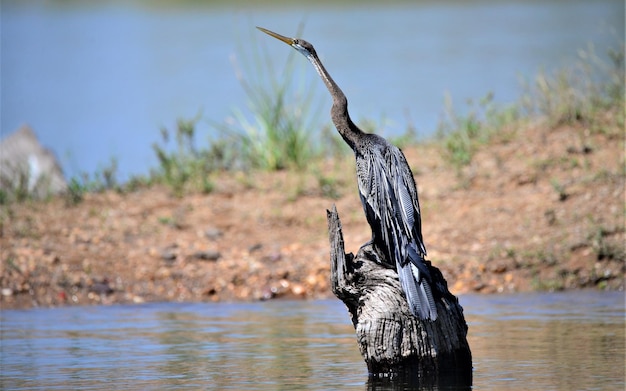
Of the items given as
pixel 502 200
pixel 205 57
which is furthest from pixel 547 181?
pixel 205 57

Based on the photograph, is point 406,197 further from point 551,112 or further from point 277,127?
point 277,127

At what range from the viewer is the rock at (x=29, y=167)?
519 inches

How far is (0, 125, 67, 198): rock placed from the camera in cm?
1317

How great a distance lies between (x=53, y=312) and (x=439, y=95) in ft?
43.9

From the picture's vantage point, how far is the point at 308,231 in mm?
11891

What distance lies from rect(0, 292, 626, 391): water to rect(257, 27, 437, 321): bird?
2.32 feet

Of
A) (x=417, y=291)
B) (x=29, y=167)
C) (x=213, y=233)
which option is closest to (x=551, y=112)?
(x=213, y=233)

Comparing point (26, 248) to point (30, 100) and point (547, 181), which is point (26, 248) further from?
point (30, 100)

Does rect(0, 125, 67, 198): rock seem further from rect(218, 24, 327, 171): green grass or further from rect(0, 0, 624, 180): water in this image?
rect(218, 24, 327, 171): green grass

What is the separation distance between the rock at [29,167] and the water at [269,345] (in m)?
3.28

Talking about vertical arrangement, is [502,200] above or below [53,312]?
above

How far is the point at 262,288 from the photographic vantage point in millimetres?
10672

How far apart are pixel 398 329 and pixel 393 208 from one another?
80cm

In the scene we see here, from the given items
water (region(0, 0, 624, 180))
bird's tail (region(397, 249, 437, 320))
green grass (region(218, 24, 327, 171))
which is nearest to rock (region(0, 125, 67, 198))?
water (region(0, 0, 624, 180))
